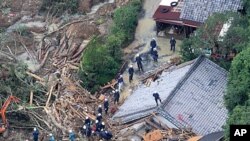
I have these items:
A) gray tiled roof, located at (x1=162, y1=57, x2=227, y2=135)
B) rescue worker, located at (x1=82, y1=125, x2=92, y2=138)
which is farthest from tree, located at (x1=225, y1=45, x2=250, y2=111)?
rescue worker, located at (x1=82, y1=125, x2=92, y2=138)

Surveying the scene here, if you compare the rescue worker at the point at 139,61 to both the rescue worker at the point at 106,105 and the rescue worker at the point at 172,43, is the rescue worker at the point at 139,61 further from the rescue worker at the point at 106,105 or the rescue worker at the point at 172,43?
the rescue worker at the point at 106,105

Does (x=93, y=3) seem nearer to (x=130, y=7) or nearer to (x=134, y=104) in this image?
(x=130, y=7)

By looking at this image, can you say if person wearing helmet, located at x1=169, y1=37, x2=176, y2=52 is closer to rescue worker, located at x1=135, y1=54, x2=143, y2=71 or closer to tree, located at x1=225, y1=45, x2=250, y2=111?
rescue worker, located at x1=135, y1=54, x2=143, y2=71

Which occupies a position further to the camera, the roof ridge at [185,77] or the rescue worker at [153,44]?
the rescue worker at [153,44]

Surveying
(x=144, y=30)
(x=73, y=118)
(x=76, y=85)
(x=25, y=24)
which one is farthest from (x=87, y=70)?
(x=25, y=24)

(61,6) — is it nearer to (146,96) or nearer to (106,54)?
(106,54)

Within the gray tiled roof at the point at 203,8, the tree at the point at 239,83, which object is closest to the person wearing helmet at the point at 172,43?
the gray tiled roof at the point at 203,8

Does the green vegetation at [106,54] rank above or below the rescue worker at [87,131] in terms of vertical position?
above

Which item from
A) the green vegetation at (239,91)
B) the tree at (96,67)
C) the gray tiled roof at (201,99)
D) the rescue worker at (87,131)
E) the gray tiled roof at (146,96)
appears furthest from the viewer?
the tree at (96,67)
